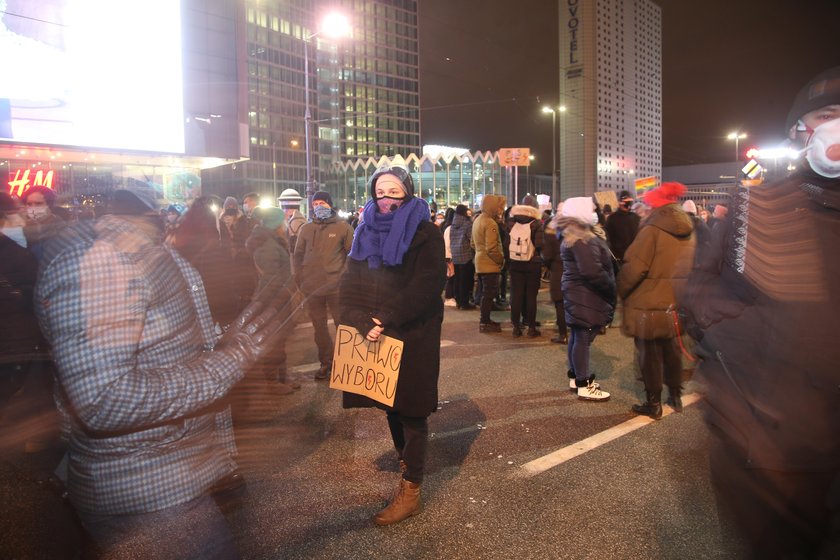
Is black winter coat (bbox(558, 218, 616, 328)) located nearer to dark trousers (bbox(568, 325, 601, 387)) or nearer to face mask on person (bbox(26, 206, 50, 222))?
dark trousers (bbox(568, 325, 601, 387))

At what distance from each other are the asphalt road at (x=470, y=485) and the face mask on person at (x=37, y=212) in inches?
82.6

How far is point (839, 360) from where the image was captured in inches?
58.9

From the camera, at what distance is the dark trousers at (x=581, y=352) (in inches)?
201

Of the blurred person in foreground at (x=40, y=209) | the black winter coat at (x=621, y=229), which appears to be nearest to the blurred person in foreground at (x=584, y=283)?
the blurred person in foreground at (x=40, y=209)

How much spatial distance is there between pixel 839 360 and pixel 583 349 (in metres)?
3.65

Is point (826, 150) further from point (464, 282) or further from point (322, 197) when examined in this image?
point (464, 282)

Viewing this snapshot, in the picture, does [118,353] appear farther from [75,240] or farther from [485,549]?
[485,549]

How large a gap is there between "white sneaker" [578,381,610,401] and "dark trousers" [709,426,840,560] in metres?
3.45

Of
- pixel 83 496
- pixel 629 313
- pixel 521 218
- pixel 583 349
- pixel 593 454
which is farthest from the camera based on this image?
pixel 521 218

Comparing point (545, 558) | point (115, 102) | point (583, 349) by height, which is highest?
point (115, 102)

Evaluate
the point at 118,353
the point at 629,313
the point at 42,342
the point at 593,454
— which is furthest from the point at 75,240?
the point at 629,313

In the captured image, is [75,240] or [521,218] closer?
[75,240]

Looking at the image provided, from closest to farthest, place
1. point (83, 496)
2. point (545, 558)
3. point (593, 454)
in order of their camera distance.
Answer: point (83, 496) → point (545, 558) → point (593, 454)

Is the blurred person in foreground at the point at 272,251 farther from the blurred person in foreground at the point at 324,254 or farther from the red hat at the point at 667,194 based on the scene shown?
the red hat at the point at 667,194
